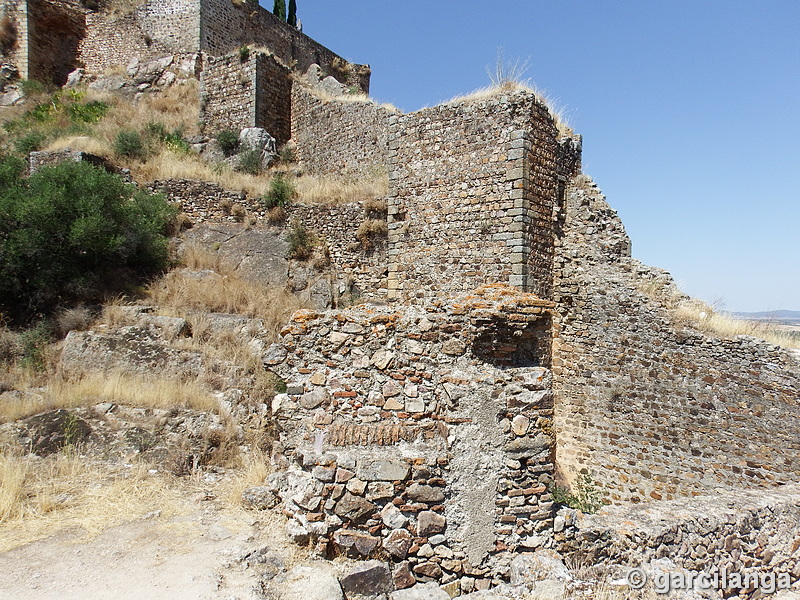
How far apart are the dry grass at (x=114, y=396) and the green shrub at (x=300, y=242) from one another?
5216 mm

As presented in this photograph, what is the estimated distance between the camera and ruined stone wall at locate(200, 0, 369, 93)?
64.8ft

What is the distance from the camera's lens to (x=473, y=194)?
953cm

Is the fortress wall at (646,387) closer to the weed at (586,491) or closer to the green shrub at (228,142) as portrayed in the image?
the weed at (586,491)

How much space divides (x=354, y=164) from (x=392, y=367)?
38.4ft

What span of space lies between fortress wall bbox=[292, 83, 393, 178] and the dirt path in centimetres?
1123

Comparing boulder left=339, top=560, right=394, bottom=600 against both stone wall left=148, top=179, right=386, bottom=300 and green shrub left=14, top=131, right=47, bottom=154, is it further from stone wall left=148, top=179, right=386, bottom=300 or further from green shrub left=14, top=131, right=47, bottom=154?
green shrub left=14, top=131, right=47, bottom=154

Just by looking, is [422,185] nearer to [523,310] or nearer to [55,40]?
[523,310]

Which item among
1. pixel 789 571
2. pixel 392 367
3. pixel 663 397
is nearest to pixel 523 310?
pixel 392 367

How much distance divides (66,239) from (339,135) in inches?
328

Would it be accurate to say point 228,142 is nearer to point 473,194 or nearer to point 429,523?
point 473,194

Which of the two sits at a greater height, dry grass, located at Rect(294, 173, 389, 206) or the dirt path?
dry grass, located at Rect(294, 173, 389, 206)

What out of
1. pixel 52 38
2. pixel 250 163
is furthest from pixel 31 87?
pixel 250 163

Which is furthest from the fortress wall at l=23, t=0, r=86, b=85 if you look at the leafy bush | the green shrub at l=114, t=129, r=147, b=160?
the leafy bush

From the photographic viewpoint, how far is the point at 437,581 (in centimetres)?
431
